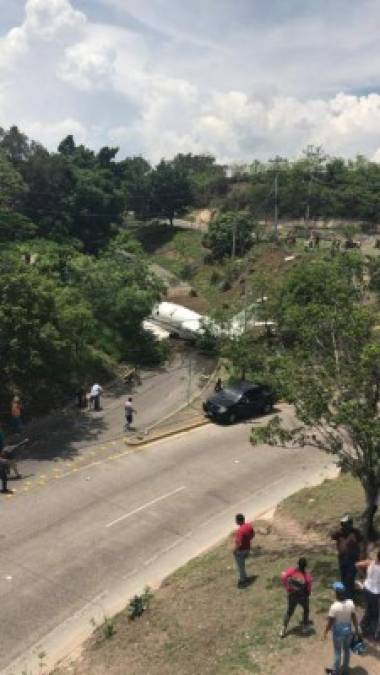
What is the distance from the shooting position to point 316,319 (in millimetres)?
15336

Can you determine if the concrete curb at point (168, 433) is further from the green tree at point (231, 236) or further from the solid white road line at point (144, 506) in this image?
the green tree at point (231, 236)

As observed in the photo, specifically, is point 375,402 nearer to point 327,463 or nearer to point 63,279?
point 327,463

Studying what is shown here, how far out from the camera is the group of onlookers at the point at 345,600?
401 inches

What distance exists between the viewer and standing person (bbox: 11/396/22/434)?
960 inches

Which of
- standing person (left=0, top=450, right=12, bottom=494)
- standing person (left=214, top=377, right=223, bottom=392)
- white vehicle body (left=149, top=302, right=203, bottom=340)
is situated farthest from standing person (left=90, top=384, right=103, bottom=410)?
white vehicle body (left=149, top=302, right=203, bottom=340)

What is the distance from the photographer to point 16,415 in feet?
80.3

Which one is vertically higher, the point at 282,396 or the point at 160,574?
the point at 282,396

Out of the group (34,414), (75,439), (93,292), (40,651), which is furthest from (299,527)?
(93,292)

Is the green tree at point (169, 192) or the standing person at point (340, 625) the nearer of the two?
the standing person at point (340, 625)

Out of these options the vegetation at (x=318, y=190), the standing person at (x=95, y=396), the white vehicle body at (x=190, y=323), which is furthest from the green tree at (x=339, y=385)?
the vegetation at (x=318, y=190)

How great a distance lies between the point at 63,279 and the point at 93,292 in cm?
227

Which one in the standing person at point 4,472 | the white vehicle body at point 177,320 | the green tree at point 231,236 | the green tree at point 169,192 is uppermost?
the green tree at point 169,192

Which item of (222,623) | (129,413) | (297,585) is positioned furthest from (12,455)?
(297,585)

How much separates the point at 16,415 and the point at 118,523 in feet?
25.4
